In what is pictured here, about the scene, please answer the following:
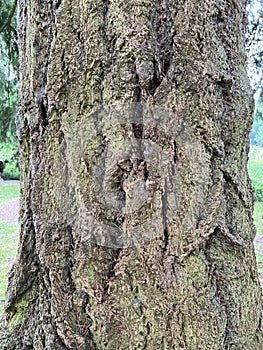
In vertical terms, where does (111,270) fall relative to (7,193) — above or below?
above

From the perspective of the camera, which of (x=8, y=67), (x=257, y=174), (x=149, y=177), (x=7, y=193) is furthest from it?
(x=257, y=174)

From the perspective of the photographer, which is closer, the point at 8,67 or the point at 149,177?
the point at 149,177

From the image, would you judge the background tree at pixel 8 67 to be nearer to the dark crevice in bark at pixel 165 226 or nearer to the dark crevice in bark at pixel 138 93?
the dark crevice in bark at pixel 138 93

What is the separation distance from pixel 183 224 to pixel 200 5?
57cm

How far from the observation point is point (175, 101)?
3.22 ft

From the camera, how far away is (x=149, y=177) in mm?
977

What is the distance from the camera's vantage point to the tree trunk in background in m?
0.98

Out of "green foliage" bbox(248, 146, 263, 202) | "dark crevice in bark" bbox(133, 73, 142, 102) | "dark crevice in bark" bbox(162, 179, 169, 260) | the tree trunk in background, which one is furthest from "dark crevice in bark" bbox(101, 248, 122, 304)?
"green foliage" bbox(248, 146, 263, 202)

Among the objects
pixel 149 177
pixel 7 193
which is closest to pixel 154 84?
pixel 149 177

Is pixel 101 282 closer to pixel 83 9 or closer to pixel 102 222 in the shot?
pixel 102 222

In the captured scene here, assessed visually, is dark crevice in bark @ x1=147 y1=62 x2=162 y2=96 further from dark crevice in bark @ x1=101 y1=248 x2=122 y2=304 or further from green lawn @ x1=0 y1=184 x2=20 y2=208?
green lawn @ x1=0 y1=184 x2=20 y2=208

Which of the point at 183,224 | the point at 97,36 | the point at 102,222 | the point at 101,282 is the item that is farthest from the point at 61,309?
the point at 97,36

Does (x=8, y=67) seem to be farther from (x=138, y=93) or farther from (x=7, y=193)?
(x=7, y=193)

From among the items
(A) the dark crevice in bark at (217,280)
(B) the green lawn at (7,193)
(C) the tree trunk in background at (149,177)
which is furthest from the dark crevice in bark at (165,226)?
(B) the green lawn at (7,193)
